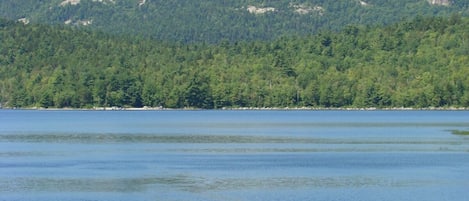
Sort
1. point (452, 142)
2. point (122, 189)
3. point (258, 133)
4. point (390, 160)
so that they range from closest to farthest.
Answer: point (122, 189)
point (390, 160)
point (452, 142)
point (258, 133)

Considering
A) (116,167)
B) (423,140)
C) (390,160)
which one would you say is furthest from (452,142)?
(116,167)

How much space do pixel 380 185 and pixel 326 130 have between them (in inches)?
2394

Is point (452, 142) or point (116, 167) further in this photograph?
point (452, 142)

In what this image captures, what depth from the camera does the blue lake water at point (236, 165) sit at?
5816 centimetres

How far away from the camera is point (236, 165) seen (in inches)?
2901

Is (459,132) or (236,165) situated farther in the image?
(459,132)

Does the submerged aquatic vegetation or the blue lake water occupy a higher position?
the blue lake water

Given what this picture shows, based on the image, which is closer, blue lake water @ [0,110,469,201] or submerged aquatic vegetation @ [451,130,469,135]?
blue lake water @ [0,110,469,201]

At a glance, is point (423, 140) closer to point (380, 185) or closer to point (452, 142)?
point (452, 142)

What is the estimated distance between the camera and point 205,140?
101625mm

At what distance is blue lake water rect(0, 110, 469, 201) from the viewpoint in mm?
58156

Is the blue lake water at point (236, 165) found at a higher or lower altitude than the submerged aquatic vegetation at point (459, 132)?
higher

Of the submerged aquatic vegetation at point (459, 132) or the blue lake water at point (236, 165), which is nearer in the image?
the blue lake water at point (236, 165)

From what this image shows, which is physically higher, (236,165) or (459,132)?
(236,165)
